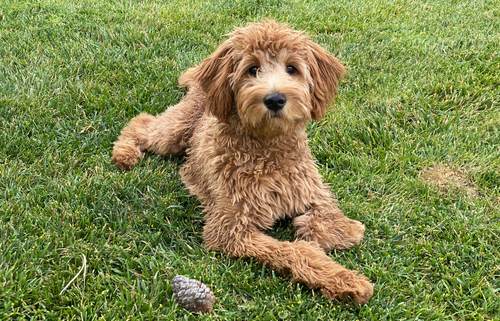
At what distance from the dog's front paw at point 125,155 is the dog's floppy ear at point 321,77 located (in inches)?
62.7

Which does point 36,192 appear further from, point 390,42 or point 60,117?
point 390,42

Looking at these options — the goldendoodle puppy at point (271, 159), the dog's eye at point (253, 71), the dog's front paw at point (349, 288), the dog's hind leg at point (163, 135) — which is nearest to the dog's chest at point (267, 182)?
the goldendoodle puppy at point (271, 159)

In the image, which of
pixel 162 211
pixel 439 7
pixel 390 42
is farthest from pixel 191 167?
pixel 439 7

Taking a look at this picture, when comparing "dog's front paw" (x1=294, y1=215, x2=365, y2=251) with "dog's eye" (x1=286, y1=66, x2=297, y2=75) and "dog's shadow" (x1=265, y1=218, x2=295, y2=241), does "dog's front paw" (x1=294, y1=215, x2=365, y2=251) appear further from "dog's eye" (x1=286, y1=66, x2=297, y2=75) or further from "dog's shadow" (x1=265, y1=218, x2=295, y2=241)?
"dog's eye" (x1=286, y1=66, x2=297, y2=75)

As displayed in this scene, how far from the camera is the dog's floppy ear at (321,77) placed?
117 inches

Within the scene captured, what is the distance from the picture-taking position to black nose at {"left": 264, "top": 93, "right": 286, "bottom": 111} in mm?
2594

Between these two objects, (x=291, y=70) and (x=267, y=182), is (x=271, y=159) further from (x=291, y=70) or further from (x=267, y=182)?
(x=291, y=70)

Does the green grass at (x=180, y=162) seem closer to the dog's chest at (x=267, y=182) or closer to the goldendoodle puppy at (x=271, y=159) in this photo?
the goldendoodle puppy at (x=271, y=159)

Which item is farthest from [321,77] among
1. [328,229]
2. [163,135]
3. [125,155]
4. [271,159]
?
[125,155]

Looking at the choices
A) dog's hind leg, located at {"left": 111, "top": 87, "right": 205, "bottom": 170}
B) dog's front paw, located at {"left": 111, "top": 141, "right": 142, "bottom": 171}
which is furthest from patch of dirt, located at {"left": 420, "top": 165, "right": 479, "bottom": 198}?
dog's front paw, located at {"left": 111, "top": 141, "right": 142, "bottom": 171}

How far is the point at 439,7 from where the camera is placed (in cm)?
643

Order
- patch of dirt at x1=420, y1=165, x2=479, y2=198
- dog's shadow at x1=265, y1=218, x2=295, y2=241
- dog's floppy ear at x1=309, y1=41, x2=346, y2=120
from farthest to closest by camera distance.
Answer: patch of dirt at x1=420, y1=165, x2=479, y2=198 → dog's shadow at x1=265, y1=218, x2=295, y2=241 → dog's floppy ear at x1=309, y1=41, x2=346, y2=120

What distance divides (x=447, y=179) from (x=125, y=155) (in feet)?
8.54

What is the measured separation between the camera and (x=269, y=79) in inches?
106
